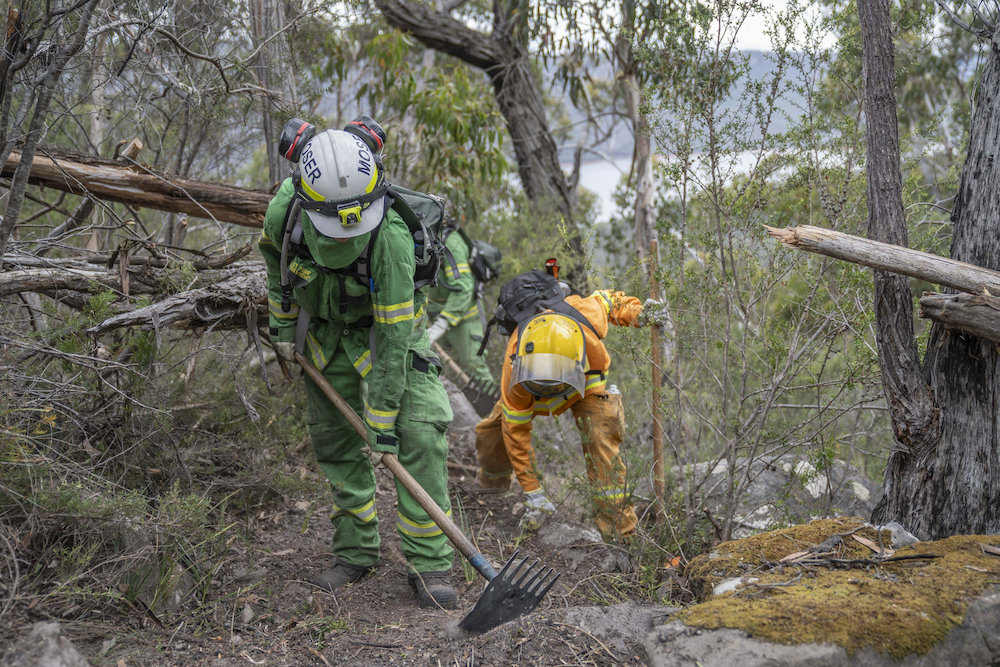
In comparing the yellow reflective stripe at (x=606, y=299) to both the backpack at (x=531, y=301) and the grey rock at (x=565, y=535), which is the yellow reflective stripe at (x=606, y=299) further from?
the grey rock at (x=565, y=535)

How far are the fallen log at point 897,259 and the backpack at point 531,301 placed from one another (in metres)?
1.52

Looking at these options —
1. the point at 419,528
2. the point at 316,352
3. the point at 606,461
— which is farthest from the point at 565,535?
the point at 316,352

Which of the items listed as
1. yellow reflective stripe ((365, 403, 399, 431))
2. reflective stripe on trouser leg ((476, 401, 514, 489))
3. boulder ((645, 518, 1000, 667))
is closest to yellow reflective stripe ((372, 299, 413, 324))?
yellow reflective stripe ((365, 403, 399, 431))

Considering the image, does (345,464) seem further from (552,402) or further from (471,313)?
(471,313)

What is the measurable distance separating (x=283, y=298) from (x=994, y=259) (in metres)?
3.18

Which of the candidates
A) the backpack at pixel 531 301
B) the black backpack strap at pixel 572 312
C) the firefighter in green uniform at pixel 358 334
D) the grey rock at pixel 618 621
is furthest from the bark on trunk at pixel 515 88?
the grey rock at pixel 618 621

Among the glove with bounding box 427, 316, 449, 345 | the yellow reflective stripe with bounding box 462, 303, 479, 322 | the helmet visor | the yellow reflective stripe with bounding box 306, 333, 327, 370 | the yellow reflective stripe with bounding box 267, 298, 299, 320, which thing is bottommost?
the helmet visor

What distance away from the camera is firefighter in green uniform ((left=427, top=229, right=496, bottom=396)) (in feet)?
20.8

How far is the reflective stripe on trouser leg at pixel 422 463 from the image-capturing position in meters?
3.46

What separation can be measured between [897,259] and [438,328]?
4.25m

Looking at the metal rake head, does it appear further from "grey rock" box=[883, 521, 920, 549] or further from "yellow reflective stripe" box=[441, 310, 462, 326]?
"yellow reflective stripe" box=[441, 310, 462, 326]

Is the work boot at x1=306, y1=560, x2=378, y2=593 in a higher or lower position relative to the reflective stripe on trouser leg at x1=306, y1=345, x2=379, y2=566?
lower

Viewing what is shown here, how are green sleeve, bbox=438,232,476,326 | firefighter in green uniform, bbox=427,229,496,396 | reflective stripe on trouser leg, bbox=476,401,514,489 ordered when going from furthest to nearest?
1. firefighter in green uniform, bbox=427,229,496,396
2. green sleeve, bbox=438,232,476,326
3. reflective stripe on trouser leg, bbox=476,401,514,489

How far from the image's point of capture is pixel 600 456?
13.8ft
